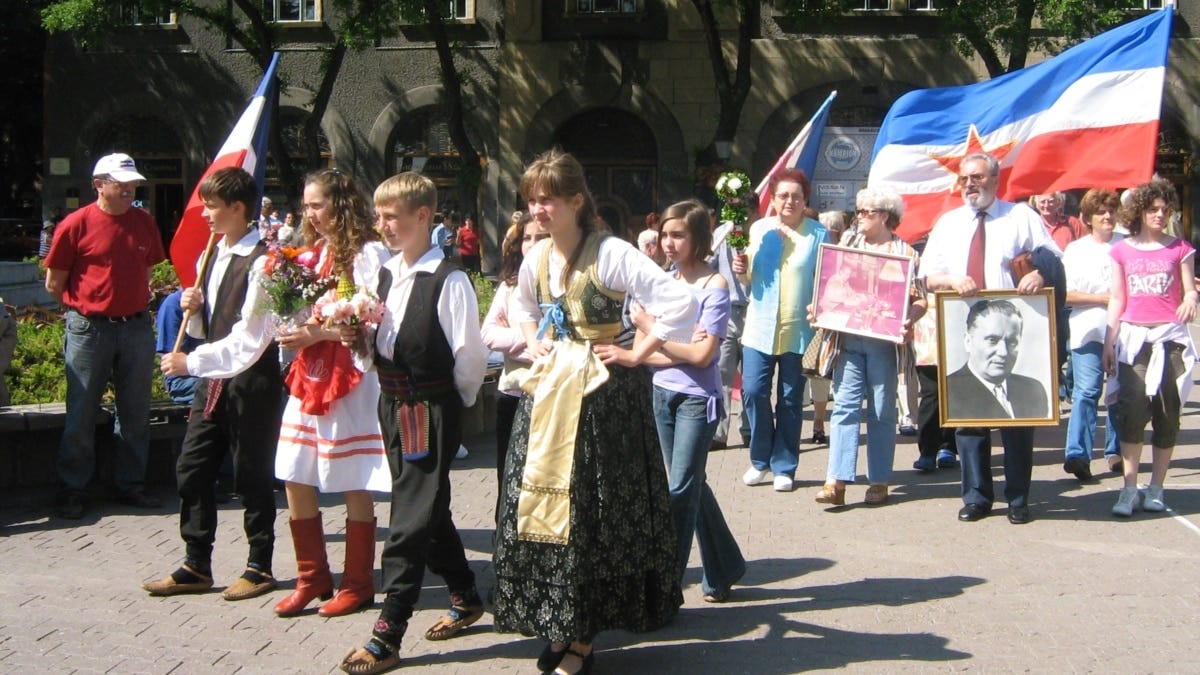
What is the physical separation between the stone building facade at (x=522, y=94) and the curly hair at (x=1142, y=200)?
19.4 metres

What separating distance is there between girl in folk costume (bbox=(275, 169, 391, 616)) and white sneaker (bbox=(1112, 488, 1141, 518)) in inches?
166

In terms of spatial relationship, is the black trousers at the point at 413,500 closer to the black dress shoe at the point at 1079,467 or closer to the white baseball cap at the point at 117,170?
the white baseball cap at the point at 117,170

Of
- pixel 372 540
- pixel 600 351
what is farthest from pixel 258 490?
pixel 600 351

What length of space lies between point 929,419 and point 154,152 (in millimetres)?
24149

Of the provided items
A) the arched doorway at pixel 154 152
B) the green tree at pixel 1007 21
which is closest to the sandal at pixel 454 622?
the green tree at pixel 1007 21

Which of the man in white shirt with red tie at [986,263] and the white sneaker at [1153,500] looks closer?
the man in white shirt with red tie at [986,263]

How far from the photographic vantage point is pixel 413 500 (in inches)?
206

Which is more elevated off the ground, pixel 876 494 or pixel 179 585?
pixel 876 494

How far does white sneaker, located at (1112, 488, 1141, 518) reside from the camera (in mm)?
7648

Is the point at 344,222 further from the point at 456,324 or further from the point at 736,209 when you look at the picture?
the point at 736,209

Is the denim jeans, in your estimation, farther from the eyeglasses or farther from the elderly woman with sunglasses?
the eyeglasses

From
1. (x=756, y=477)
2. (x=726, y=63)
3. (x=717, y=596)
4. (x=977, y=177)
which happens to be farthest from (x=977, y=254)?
(x=726, y=63)

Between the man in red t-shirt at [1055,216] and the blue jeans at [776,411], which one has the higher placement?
the man in red t-shirt at [1055,216]

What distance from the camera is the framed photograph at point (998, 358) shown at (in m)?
7.54
